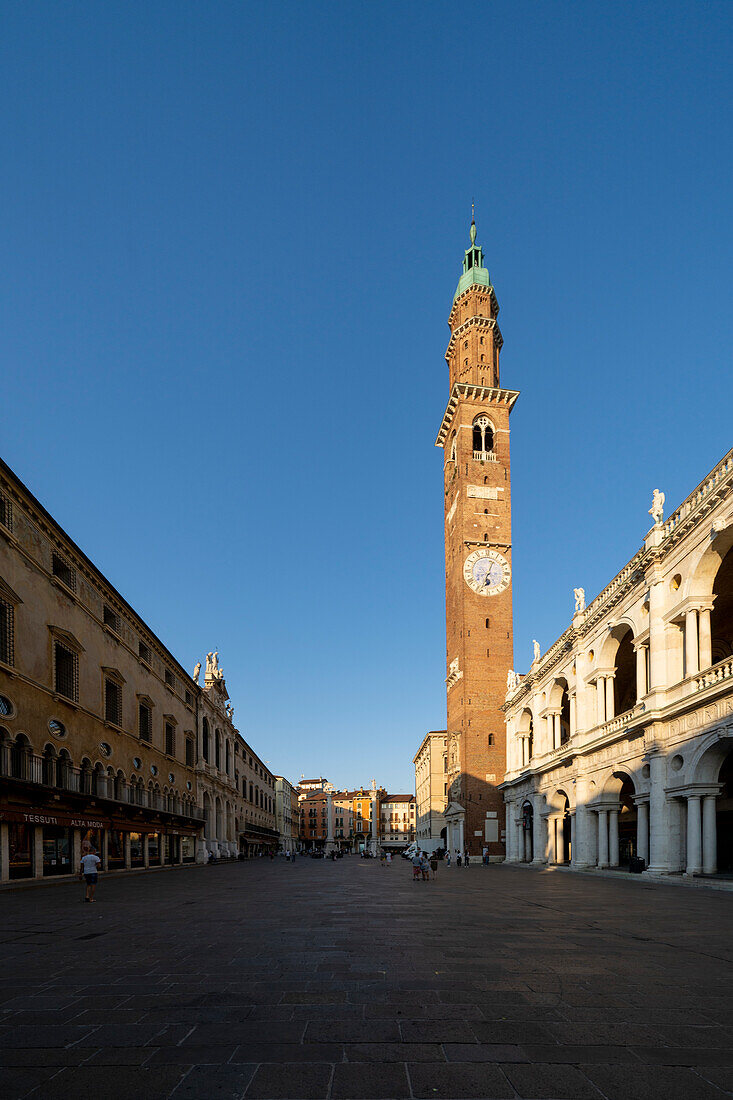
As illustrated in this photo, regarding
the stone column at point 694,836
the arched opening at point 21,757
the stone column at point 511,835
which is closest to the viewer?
the arched opening at point 21,757

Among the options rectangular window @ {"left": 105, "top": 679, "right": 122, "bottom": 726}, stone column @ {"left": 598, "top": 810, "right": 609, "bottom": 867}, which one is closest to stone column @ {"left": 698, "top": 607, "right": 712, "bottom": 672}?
stone column @ {"left": 598, "top": 810, "right": 609, "bottom": 867}

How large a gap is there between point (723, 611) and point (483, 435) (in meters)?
37.9

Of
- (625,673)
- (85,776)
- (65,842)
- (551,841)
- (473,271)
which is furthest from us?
(473,271)

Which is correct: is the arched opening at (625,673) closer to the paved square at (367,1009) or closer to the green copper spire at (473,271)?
the paved square at (367,1009)

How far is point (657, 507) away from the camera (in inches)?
1176

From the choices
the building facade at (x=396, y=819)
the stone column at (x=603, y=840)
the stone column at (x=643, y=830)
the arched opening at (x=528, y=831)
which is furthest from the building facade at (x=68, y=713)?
the building facade at (x=396, y=819)

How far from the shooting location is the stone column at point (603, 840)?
3603cm

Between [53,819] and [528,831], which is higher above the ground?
[53,819]

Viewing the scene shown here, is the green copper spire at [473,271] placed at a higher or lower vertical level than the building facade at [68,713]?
higher

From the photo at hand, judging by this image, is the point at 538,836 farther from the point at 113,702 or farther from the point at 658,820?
the point at 113,702

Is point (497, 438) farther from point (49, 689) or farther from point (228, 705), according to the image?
point (49, 689)

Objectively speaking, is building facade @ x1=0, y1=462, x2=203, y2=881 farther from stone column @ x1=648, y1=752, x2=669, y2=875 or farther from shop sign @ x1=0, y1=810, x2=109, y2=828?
stone column @ x1=648, y1=752, x2=669, y2=875

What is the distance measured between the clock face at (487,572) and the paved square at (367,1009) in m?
51.1

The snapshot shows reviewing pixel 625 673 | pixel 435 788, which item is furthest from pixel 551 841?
pixel 435 788
